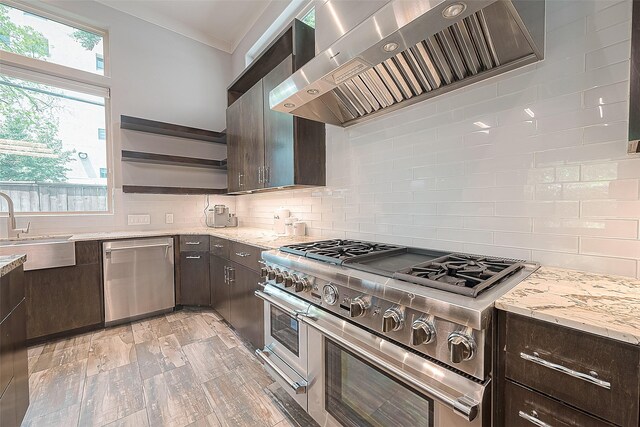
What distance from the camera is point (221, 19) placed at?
Result: 134 inches

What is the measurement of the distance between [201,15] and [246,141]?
194 cm

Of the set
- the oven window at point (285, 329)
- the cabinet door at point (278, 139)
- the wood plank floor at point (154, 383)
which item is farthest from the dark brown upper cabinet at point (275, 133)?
the wood plank floor at point (154, 383)

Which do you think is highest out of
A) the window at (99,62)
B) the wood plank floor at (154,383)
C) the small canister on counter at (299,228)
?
the window at (99,62)

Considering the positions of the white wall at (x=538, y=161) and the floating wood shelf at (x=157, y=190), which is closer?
the white wall at (x=538, y=161)

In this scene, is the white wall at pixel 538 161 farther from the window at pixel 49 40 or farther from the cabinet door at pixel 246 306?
the window at pixel 49 40

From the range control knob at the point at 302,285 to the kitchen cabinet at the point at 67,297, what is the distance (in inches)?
92.1

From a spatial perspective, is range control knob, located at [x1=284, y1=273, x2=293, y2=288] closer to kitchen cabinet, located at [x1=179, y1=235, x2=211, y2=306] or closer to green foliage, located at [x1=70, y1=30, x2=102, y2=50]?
kitchen cabinet, located at [x1=179, y1=235, x2=211, y2=306]

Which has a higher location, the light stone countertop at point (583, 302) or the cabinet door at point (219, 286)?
the light stone countertop at point (583, 302)

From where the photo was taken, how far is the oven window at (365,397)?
97cm

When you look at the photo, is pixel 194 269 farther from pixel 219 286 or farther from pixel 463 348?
pixel 463 348

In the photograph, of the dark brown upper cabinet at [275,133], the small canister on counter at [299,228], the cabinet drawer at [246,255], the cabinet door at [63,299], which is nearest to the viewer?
the cabinet drawer at [246,255]

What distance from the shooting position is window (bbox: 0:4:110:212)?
263 centimetres

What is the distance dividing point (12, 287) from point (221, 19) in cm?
360

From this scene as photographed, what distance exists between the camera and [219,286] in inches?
111
